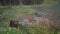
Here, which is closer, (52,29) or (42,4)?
(52,29)

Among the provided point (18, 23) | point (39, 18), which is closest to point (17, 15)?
point (18, 23)

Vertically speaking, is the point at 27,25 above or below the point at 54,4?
below

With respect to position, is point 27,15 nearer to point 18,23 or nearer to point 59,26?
point 18,23

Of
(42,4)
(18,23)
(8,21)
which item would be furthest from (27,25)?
(42,4)

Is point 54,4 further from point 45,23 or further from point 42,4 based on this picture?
point 45,23

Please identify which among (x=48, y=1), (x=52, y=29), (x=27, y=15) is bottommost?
(x=52, y=29)

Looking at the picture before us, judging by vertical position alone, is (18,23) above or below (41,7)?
below
